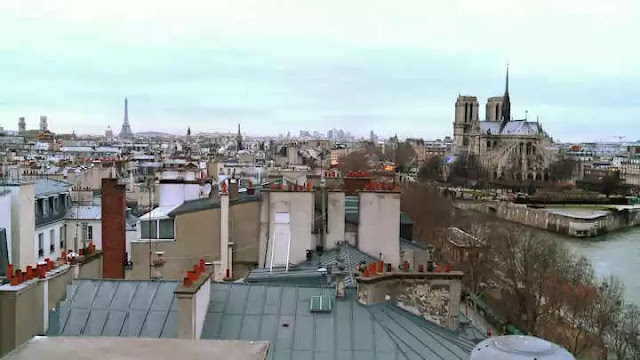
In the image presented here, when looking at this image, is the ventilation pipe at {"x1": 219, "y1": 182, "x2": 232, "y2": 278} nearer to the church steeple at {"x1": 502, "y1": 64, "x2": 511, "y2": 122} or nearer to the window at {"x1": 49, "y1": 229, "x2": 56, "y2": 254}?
the window at {"x1": 49, "y1": 229, "x2": 56, "y2": 254}

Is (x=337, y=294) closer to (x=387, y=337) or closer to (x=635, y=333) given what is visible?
(x=387, y=337)

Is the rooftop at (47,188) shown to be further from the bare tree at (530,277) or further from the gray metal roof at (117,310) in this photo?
the bare tree at (530,277)

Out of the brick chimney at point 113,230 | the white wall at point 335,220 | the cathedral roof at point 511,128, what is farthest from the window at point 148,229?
the cathedral roof at point 511,128

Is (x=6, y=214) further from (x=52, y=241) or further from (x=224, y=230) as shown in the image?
(x=52, y=241)

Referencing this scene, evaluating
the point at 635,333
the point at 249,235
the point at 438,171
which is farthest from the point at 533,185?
the point at 249,235

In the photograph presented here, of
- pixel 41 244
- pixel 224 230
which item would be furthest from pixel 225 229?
Answer: pixel 41 244

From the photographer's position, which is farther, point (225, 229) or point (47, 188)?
point (47, 188)
